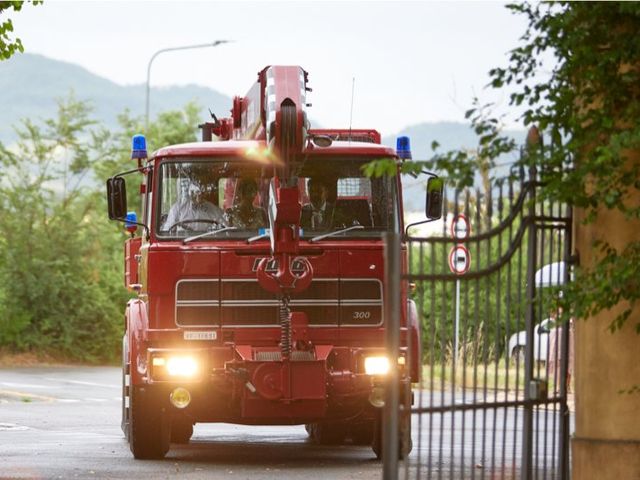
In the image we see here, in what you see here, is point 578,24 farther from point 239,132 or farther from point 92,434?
point 92,434

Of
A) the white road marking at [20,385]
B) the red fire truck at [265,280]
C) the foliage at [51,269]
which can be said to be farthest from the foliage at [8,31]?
the foliage at [51,269]

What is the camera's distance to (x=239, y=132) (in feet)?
60.0

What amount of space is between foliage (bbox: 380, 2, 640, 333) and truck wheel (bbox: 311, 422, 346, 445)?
30.2ft

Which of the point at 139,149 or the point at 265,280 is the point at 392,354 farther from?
the point at 139,149

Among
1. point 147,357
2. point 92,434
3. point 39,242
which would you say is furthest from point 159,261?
point 39,242

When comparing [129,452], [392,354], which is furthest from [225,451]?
[392,354]

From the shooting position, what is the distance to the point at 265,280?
1532cm

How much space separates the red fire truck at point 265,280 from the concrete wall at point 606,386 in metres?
4.49

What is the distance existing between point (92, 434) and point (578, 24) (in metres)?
12.0

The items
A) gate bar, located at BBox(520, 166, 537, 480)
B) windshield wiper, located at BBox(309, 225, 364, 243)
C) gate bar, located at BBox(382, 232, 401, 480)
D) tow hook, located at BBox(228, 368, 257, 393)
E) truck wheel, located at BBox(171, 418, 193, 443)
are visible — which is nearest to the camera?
gate bar, located at BBox(382, 232, 401, 480)

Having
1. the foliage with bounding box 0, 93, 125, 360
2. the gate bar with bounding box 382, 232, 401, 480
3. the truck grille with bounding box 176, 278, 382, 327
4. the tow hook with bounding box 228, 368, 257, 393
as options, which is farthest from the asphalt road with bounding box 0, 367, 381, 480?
the foliage with bounding box 0, 93, 125, 360

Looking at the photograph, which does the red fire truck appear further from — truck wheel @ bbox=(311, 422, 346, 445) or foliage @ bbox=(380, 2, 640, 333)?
foliage @ bbox=(380, 2, 640, 333)

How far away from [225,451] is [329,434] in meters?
1.32

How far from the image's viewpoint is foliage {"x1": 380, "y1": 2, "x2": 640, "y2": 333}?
9.10m
